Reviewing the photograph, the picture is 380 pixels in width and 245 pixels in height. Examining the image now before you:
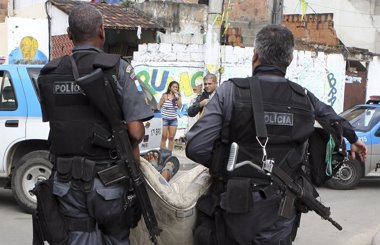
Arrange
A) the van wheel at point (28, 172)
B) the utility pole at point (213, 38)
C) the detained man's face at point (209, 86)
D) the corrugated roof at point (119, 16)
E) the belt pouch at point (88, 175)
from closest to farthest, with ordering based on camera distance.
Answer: the belt pouch at point (88, 175) → the van wheel at point (28, 172) → the detained man's face at point (209, 86) → the utility pole at point (213, 38) → the corrugated roof at point (119, 16)

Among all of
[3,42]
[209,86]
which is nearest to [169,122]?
[209,86]

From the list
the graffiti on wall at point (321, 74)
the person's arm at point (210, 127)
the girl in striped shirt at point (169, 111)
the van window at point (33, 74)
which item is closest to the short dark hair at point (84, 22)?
the person's arm at point (210, 127)

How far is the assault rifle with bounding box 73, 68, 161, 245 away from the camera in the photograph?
287 cm

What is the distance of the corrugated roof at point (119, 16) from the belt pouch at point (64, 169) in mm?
12166

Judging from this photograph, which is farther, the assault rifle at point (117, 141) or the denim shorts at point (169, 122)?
the denim shorts at point (169, 122)

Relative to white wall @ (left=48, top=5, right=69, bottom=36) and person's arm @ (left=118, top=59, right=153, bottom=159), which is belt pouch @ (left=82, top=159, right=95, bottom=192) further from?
white wall @ (left=48, top=5, right=69, bottom=36)

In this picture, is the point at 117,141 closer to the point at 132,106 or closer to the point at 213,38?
the point at 132,106

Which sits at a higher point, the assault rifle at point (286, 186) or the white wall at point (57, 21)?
the white wall at point (57, 21)

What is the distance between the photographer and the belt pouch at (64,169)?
297 cm

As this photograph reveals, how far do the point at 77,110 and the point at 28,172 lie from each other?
4.06 meters

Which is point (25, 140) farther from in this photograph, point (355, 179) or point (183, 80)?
point (183, 80)

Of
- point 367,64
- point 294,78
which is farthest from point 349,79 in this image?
point 294,78

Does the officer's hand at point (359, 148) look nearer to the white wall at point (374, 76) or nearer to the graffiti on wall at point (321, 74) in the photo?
the graffiti on wall at point (321, 74)

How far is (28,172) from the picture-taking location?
22.0 ft
